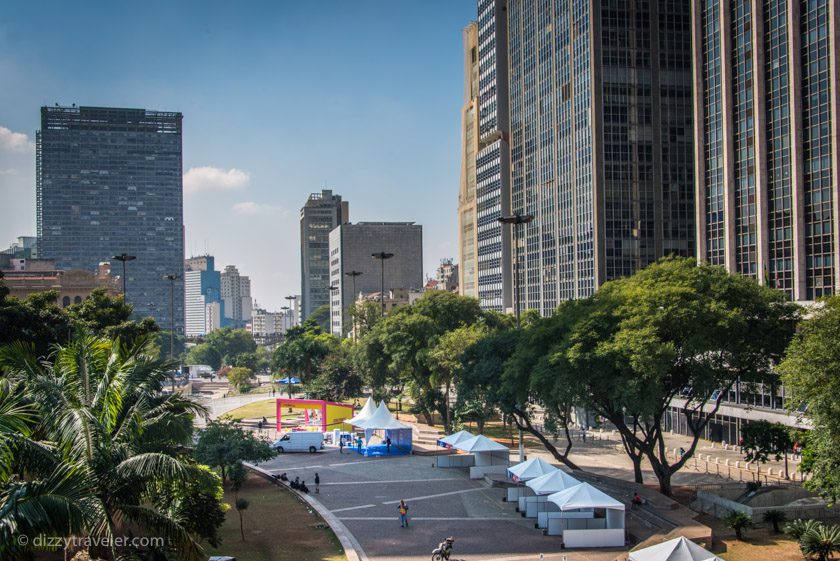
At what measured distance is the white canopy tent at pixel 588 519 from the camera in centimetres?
3066

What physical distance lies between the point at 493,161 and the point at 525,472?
306 feet

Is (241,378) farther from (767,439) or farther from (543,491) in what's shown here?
(767,439)

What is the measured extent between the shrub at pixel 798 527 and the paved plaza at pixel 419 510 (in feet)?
21.8

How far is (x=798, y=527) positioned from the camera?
2947 centimetres

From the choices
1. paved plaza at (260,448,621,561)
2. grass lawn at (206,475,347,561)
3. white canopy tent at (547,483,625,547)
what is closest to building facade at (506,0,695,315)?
paved plaza at (260,448,621,561)

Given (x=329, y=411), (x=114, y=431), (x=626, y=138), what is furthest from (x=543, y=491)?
(x=626, y=138)

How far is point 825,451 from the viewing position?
27391 millimetres

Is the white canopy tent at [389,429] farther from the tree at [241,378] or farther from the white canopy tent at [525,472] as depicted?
the tree at [241,378]

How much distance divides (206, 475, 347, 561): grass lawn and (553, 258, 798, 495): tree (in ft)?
44.5

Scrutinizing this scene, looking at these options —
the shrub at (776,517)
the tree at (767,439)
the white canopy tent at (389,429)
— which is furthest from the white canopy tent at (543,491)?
the white canopy tent at (389,429)

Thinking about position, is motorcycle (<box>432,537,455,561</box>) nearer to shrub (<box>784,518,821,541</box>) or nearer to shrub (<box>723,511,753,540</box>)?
shrub (<box>723,511,753,540</box>)

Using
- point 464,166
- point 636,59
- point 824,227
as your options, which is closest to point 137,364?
point 824,227

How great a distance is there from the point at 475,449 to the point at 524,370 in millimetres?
7255

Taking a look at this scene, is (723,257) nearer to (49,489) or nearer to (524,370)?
(524,370)
